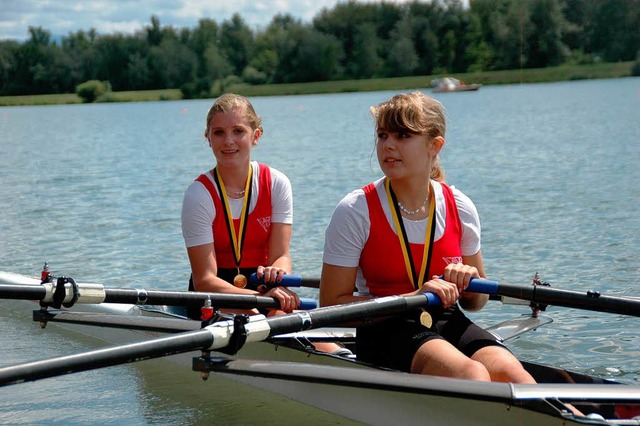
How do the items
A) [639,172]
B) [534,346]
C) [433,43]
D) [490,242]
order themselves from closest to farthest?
[534,346] < [490,242] < [639,172] < [433,43]

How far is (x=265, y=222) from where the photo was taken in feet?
20.8

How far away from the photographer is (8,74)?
329 feet

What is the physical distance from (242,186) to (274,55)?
92.3m

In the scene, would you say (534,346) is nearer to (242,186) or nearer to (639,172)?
(242,186)

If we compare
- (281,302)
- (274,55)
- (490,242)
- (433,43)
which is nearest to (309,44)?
(274,55)

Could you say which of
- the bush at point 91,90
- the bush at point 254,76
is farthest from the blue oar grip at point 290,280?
the bush at point 91,90

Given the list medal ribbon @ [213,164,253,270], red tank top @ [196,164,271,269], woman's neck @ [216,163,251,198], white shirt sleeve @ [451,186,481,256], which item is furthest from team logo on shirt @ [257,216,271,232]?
white shirt sleeve @ [451,186,481,256]

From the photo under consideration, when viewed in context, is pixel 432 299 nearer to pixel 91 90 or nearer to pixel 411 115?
pixel 411 115

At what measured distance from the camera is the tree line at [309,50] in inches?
2904

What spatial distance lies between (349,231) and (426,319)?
0.59m

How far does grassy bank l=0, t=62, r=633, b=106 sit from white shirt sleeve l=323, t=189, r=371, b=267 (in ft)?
234

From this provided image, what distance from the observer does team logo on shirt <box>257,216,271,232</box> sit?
6.30m

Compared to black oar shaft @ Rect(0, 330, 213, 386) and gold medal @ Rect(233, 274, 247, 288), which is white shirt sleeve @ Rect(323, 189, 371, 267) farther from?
gold medal @ Rect(233, 274, 247, 288)

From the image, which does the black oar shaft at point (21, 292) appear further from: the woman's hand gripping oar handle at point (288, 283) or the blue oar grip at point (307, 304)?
the blue oar grip at point (307, 304)
